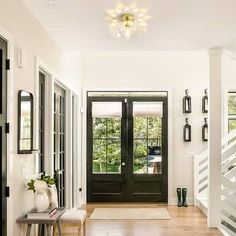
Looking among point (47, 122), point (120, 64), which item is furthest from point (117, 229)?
point (120, 64)

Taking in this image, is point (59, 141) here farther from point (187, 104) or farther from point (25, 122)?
point (187, 104)

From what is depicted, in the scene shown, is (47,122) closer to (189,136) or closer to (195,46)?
(195,46)

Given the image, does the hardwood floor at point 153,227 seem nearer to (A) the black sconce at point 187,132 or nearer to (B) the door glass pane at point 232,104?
(A) the black sconce at point 187,132

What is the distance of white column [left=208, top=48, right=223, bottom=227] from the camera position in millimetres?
6527

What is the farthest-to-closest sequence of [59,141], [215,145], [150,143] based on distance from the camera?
1. [150,143]
2. [59,141]
3. [215,145]

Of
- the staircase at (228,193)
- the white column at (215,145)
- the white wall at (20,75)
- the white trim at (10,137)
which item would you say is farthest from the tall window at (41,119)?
the staircase at (228,193)

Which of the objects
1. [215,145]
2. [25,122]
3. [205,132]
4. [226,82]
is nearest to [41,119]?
[25,122]

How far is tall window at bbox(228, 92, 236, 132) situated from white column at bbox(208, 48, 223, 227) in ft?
8.48

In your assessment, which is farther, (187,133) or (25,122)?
(187,133)

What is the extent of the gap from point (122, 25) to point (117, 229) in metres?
3.27

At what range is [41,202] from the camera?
Result: 4238 mm

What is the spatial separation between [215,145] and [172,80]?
293cm

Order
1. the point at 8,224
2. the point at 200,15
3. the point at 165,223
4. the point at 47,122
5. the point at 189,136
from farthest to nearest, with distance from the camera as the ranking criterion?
the point at 189,136, the point at 165,223, the point at 47,122, the point at 200,15, the point at 8,224

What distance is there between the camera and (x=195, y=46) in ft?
20.9
